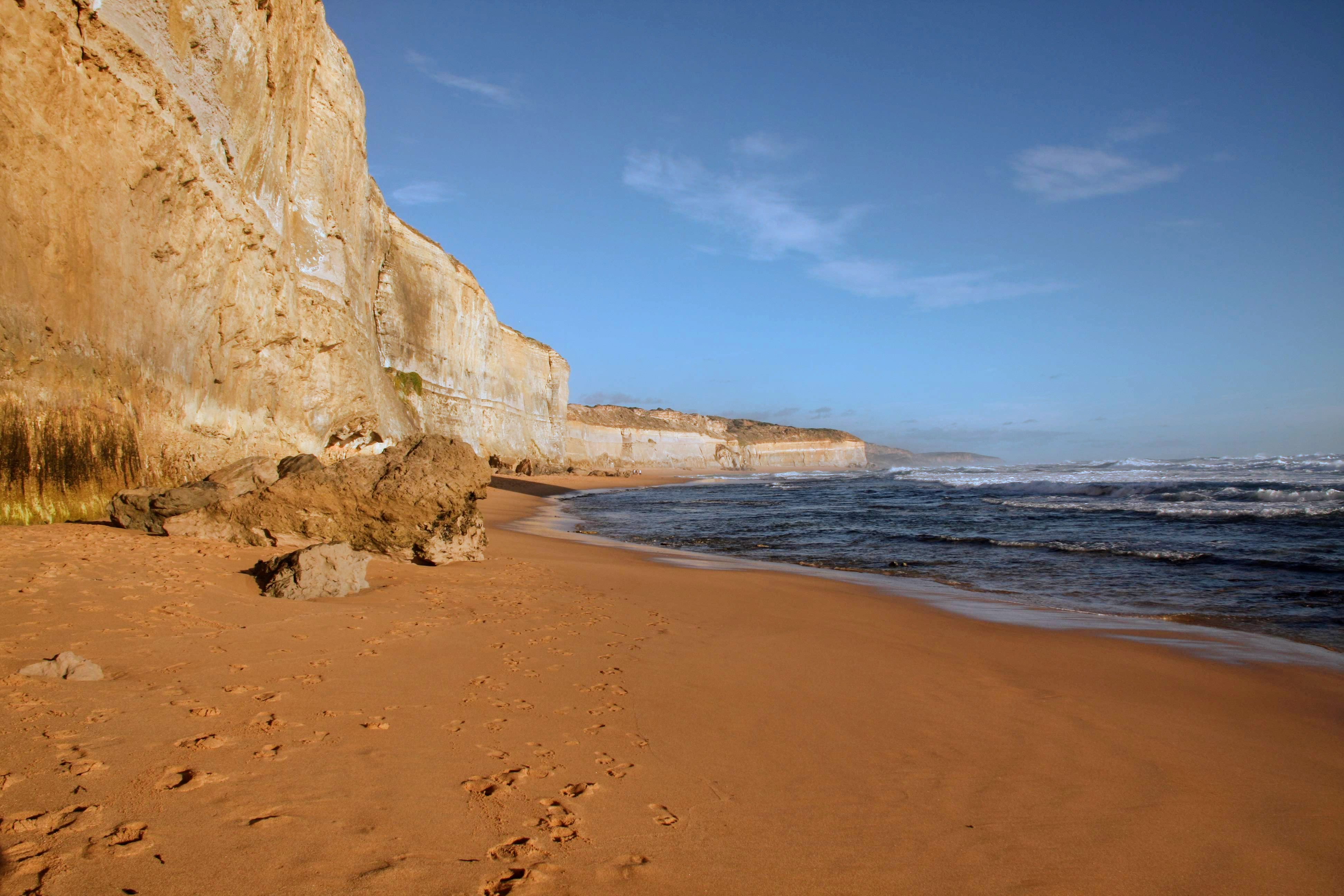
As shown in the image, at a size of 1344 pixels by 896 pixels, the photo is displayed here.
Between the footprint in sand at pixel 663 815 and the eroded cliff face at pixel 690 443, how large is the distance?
43.9 m

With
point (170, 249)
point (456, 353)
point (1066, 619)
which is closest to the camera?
point (1066, 619)

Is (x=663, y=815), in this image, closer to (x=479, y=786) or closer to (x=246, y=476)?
(x=479, y=786)

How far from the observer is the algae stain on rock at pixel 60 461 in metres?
6.23

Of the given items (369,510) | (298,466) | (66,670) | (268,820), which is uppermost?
(298,466)

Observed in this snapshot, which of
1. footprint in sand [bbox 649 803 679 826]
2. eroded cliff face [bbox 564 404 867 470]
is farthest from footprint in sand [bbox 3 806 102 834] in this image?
eroded cliff face [bbox 564 404 867 470]

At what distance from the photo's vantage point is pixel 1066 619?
670cm

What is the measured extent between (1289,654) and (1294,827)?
141 inches

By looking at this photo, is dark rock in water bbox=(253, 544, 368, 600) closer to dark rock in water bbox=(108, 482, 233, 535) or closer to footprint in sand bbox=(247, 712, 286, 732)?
dark rock in water bbox=(108, 482, 233, 535)

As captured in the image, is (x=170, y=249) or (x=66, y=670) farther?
(x=170, y=249)

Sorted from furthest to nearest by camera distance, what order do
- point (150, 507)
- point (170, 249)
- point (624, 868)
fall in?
1. point (170, 249)
2. point (150, 507)
3. point (624, 868)

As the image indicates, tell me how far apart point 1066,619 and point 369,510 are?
7373 mm

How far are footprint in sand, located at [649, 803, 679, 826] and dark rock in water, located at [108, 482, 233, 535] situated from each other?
676 centimetres

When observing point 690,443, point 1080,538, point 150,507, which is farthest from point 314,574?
point 690,443

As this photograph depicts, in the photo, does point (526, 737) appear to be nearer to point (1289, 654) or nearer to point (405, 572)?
point (405, 572)
